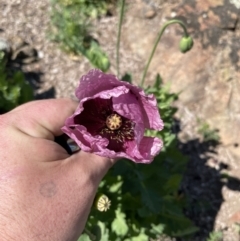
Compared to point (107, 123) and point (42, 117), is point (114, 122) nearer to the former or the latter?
point (107, 123)

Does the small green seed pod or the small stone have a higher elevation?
the small stone

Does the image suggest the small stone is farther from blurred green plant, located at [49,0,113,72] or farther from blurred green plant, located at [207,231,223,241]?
blurred green plant, located at [207,231,223,241]

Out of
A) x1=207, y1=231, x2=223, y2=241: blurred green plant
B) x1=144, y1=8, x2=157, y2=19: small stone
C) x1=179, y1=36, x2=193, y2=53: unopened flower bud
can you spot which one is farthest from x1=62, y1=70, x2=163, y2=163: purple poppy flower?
x1=144, y1=8, x2=157, y2=19: small stone

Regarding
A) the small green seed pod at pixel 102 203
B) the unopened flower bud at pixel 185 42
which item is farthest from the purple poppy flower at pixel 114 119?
the unopened flower bud at pixel 185 42

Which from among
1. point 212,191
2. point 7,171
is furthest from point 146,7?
point 7,171

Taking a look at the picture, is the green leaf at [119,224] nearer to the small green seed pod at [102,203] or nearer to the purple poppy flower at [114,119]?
the small green seed pod at [102,203]
